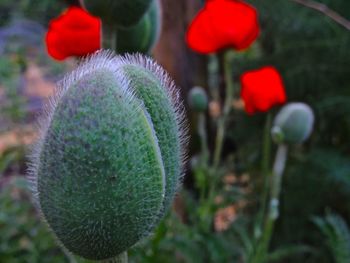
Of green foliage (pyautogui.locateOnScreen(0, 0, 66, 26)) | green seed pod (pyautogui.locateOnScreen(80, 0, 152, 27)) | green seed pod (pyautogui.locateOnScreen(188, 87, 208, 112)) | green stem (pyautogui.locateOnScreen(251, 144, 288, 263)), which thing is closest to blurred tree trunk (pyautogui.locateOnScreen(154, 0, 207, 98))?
green foliage (pyautogui.locateOnScreen(0, 0, 66, 26))

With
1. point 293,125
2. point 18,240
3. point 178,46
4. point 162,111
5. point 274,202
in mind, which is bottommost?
point 18,240

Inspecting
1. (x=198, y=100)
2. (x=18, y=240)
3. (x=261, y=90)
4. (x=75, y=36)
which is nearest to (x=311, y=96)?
(x=198, y=100)

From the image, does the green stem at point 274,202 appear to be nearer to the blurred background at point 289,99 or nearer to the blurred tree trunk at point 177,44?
the blurred background at point 289,99

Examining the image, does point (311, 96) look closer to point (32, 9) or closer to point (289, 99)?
point (289, 99)

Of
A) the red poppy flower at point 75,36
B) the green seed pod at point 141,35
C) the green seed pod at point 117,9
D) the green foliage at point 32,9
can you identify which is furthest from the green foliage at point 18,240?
the green foliage at point 32,9

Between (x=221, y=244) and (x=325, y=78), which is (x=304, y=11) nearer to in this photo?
(x=325, y=78)

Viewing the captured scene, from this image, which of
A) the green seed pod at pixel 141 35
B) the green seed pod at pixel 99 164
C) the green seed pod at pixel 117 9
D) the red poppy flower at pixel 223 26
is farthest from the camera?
the red poppy flower at pixel 223 26
